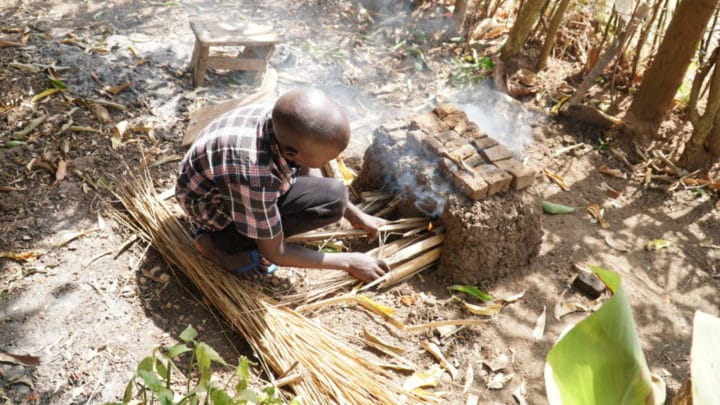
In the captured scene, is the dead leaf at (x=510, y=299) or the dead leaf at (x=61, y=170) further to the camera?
the dead leaf at (x=61, y=170)

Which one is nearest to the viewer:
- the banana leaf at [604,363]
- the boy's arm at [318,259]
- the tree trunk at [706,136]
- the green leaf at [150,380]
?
the banana leaf at [604,363]

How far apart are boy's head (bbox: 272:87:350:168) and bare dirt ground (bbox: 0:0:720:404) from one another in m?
1.02

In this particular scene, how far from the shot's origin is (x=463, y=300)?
123 inches

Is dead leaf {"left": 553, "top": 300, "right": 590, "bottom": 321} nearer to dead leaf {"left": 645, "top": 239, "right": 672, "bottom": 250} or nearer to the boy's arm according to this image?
dead leaf {"left": 645, "top": 239, "right": 672, "bottom": 250}

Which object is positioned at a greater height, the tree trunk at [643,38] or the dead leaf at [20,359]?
the tree trunk at [643,38]

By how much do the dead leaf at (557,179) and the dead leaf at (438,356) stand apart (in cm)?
180

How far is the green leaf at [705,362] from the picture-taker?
1.25 m

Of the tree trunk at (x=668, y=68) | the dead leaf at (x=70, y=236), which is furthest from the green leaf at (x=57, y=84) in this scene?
the tree trunk at (x=668, y=68)

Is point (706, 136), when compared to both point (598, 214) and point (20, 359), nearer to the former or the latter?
point (598, 214)

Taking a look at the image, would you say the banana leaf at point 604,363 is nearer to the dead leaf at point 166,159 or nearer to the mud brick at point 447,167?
the mud brick at point 447,167

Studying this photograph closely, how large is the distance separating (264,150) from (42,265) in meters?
1.40

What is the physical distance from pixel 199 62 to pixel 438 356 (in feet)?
9.33

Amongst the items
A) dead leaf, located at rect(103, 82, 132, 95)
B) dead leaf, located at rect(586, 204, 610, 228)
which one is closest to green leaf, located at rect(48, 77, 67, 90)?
dead leaf, located at rect(103, 82, 132, 95)

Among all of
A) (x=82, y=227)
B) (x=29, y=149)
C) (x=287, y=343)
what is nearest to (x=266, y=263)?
(x=287, y=343)
